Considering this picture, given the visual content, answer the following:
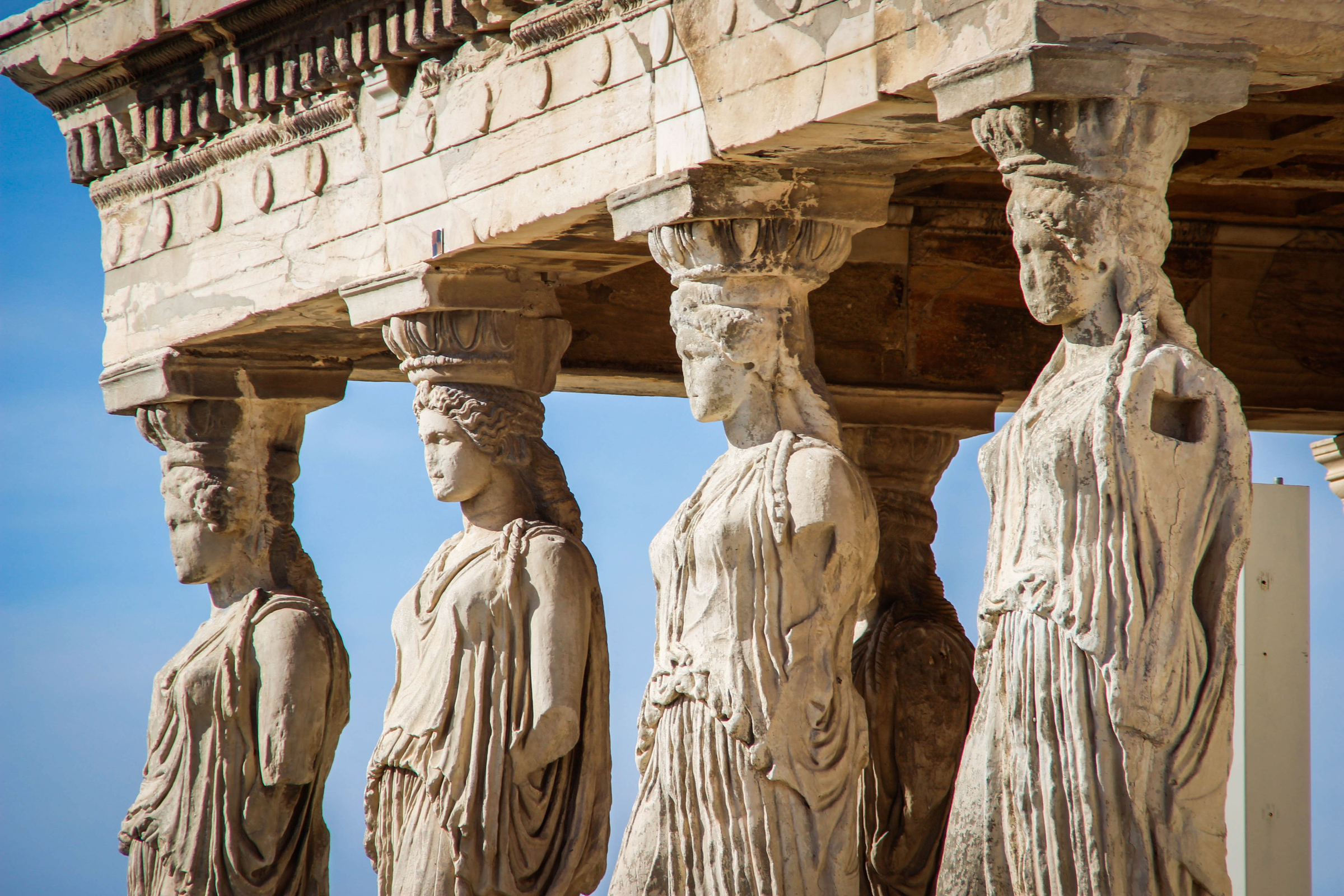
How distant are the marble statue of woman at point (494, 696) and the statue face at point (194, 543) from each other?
1523 millimetres

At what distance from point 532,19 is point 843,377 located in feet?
8.24

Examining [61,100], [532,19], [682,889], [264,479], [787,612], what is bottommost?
[682,889]

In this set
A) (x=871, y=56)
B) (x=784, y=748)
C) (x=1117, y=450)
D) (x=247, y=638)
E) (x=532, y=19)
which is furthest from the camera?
(x=247, y=638)

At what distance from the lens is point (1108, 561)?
4.73 meters

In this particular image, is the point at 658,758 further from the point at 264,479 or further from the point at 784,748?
the point at 264,479

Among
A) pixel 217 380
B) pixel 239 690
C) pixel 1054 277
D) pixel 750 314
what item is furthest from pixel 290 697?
pixel 1054 277

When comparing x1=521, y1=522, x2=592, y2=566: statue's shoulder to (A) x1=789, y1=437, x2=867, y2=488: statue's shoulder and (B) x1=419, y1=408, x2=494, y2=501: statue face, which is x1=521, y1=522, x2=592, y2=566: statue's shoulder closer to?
(B) x1=419, y1=408, x2=494, y2=501: statue face

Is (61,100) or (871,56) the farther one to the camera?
(61,100)

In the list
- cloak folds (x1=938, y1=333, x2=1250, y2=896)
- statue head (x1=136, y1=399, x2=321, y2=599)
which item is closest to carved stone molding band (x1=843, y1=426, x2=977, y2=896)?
statue head (x1=136, y1=399, x2=321, y2=599)

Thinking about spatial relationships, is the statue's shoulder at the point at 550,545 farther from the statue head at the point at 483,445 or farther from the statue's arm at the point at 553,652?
the statue head at the point at 483,445

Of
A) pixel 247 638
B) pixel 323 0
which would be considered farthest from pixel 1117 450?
pixel 247 638

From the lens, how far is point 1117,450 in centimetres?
470

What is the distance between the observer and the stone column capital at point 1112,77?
15.6ft

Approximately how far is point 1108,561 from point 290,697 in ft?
13.3
